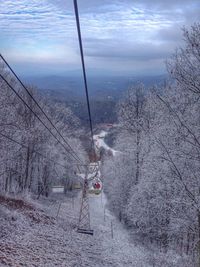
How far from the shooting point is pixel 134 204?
2562 centimetres

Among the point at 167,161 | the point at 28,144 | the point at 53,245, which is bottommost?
the point at 53,245

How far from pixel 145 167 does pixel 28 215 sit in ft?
25.1

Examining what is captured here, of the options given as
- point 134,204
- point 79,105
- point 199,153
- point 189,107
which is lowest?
point 134,204

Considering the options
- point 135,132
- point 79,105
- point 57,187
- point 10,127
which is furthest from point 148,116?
point 79,105

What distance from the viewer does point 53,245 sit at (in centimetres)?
1902

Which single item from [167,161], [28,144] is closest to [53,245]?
[167,161]

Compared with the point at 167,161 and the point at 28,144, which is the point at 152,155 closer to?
the point at 167,161

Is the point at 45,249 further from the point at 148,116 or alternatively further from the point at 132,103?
the point at 132,103

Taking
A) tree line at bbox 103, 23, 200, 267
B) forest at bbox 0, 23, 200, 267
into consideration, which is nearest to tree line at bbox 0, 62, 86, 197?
forest at bbox 0, 23, 200, 267

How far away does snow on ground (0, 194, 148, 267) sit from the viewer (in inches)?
624

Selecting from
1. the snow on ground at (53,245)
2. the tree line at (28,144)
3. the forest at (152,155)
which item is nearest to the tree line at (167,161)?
the forest at (152,155)

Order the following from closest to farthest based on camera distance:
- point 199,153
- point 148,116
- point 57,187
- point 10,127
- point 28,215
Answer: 1. point 199,153
2. point 28,215
3. point 10,127
4. point 148,116
5. point 57,187

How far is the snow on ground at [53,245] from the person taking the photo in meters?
15.9

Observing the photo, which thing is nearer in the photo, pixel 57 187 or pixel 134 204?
pixel 134 204
